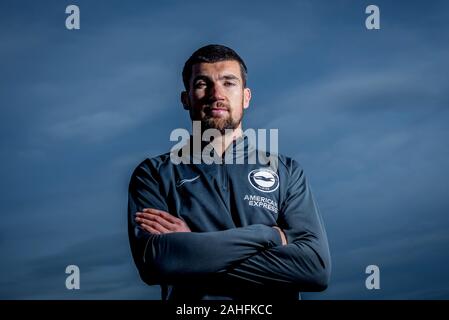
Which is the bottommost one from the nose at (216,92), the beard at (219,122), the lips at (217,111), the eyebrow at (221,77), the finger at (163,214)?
the finger at (163,214)

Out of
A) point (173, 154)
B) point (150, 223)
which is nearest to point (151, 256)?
point (150, 223)

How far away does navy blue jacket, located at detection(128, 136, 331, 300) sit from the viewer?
15.1 ft

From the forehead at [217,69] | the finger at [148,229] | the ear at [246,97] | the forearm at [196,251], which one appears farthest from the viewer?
the ear at [246,97]

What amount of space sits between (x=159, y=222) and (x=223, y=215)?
0.55 meters

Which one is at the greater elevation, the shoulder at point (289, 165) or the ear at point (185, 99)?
the ear at point (185, 99)

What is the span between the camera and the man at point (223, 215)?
461 centimetres

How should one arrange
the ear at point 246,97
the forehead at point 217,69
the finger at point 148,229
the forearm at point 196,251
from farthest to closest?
1. the ear at point 246,97
2. the forehead at point 217,69
3. the finger at point 148,229
4. the forearm at point 196,251

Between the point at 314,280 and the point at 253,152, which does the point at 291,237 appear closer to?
the point at 314,280

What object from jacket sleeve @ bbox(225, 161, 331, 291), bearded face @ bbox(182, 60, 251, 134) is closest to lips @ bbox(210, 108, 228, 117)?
bearded face @ bbox(182, 60, 251, 134)

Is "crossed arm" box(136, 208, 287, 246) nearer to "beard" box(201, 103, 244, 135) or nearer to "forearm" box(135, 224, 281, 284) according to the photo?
"forearm" box(135, 224, 281, 284)

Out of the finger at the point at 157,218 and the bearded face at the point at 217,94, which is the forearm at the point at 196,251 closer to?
the finger at the point at 157,218

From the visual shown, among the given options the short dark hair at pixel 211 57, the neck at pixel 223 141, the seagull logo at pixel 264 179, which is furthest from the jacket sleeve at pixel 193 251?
the short dark hair at pixel 211 57

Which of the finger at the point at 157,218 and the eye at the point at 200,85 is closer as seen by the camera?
the finger at the point at 157,218

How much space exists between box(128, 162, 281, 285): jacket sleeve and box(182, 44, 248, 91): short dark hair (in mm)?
1532
